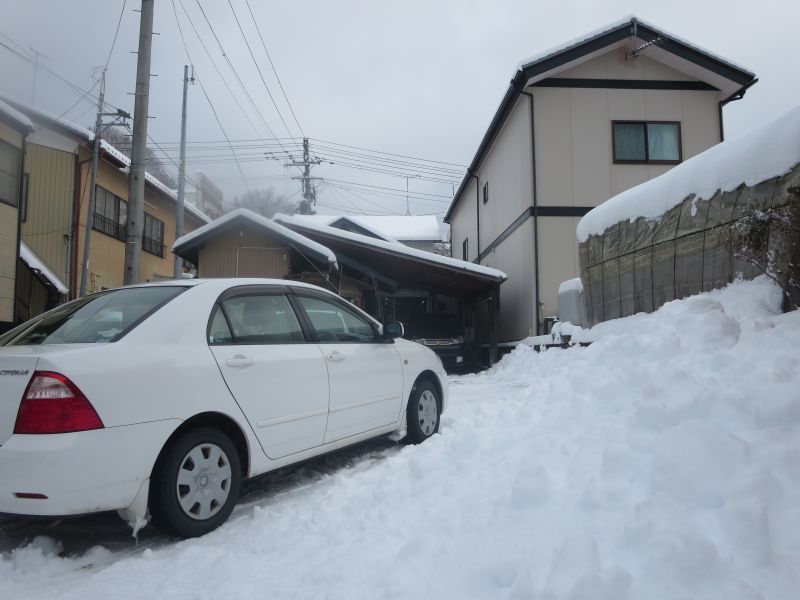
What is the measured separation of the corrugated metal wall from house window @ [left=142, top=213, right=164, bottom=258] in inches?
658

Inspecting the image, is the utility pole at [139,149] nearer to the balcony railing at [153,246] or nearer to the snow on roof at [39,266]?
the snow on roof at [39,266]

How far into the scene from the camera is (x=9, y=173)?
40.0 ft

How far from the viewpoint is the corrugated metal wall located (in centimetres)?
443

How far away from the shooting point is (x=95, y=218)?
16.8 meters

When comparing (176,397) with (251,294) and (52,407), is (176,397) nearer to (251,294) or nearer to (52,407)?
(52,407)

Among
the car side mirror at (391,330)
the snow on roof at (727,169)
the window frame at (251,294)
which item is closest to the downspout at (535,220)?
the snow on roof at (727,169)

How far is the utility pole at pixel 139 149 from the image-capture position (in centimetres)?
795

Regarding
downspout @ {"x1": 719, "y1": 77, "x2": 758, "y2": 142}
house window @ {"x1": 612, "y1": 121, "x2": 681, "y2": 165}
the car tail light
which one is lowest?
the car tail light

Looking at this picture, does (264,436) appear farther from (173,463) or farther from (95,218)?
(95,218)

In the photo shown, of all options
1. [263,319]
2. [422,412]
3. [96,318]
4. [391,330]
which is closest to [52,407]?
[96,318]

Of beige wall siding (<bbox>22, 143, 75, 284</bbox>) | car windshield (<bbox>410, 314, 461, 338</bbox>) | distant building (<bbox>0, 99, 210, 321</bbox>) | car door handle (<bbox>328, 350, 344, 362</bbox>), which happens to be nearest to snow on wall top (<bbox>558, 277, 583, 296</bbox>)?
car door handle (<bbox>328, 350, 344, 362</bbox>)

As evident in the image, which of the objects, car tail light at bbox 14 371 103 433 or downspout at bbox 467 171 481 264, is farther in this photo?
downspout at bbox 467 171 481 264

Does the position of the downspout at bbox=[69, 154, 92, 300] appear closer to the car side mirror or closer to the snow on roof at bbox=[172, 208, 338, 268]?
the snow on roof at bbox=[172, 208, 338, 268]

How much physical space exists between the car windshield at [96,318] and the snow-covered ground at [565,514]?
1.12 meters
